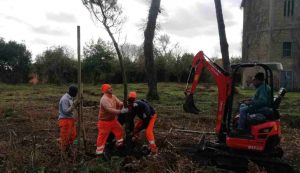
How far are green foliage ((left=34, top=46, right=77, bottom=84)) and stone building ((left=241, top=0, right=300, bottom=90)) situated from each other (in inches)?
846

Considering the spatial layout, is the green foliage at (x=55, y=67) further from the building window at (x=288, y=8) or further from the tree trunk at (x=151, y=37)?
the tree trunk at (x=151, y=37)

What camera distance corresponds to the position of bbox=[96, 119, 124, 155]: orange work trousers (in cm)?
962

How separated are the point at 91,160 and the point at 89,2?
17147 millimetres

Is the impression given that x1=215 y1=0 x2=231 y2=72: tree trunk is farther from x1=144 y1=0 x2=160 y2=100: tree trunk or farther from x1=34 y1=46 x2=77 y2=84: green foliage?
x1=34 y1=46 x2=77 y2=84: green foliage

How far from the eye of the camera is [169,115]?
17.9 metres

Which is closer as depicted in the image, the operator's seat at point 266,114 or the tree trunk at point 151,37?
the operator's seat at point 266,114

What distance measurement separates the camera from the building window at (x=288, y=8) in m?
43.7

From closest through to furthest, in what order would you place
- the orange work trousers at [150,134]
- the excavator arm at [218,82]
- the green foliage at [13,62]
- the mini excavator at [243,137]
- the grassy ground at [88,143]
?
the grassy ground at [88,143] → the mini excavator at [243,137] → the excavator arm at [218,82] → the orange work trousers at [150,134] → the green foliage at [13,62]

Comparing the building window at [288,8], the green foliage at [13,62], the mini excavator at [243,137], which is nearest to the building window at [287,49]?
the building window at [288,8]

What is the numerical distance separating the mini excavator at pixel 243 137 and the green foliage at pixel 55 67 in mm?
45773

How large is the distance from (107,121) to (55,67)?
151 feet

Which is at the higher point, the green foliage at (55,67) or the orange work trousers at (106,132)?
the green foliage at (55,67)

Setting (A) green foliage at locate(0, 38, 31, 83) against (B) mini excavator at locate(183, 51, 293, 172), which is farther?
(A) green foliage at locate(0, 38, 31, 83)

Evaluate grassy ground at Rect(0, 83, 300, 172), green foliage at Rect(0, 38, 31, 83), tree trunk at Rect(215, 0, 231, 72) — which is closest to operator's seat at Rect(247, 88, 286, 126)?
grassy ground at Rect(0, 83, 300, 172)
